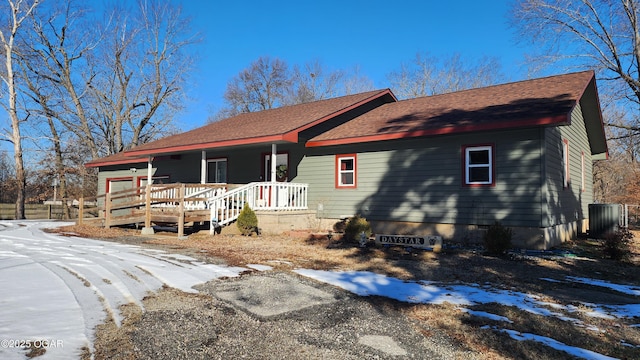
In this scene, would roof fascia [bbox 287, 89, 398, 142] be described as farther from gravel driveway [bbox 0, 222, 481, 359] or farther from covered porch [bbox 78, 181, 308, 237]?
gravel driveway [bbox 0, 222, 481, 359]

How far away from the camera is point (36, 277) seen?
5539 mm

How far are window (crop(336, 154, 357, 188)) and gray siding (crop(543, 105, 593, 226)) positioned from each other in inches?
215

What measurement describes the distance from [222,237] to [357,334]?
8.00 meters

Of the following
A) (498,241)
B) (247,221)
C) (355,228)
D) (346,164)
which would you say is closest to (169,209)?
(247,221)

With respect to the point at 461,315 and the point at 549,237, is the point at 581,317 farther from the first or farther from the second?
the point at 549,237

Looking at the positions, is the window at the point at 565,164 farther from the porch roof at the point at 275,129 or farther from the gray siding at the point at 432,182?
the porch roof at the point at 275,129

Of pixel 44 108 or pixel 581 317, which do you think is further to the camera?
pixel 44 108

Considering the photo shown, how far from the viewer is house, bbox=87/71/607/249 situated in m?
9.68

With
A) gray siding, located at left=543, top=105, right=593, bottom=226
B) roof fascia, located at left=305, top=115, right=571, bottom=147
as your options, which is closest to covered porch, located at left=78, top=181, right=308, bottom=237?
roof fascia, located at left=305, top=115, right=571, bottom=147

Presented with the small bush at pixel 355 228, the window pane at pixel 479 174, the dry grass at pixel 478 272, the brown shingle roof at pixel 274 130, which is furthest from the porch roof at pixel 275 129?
the window pane at pixel 479 174

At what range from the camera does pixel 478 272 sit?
6820 mm

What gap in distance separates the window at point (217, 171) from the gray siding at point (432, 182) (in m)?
3.88

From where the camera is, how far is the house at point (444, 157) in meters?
9.68

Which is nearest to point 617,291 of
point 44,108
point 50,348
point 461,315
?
point 461,315
